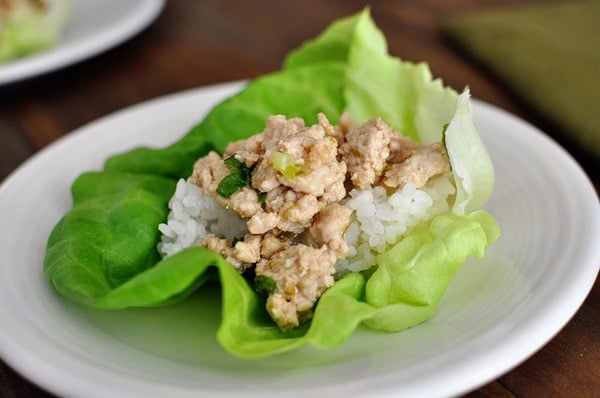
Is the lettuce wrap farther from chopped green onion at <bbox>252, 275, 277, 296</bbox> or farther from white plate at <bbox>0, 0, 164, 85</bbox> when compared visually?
white plate at <bbox>0, 0, 164, 85</bbox>

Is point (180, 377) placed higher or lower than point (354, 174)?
lower

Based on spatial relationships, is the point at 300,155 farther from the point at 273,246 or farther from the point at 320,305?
the point at 320,305

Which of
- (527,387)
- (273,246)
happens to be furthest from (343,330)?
(527,387)

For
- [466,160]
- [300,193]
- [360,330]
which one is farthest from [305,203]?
[466,160]

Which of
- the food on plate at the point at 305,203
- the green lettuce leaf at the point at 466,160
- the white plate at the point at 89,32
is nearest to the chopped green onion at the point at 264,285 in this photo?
the food on plate at the point at 305,203

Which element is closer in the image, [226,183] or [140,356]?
[140,356]

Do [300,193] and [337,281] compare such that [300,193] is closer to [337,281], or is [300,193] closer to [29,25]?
[337,281]
